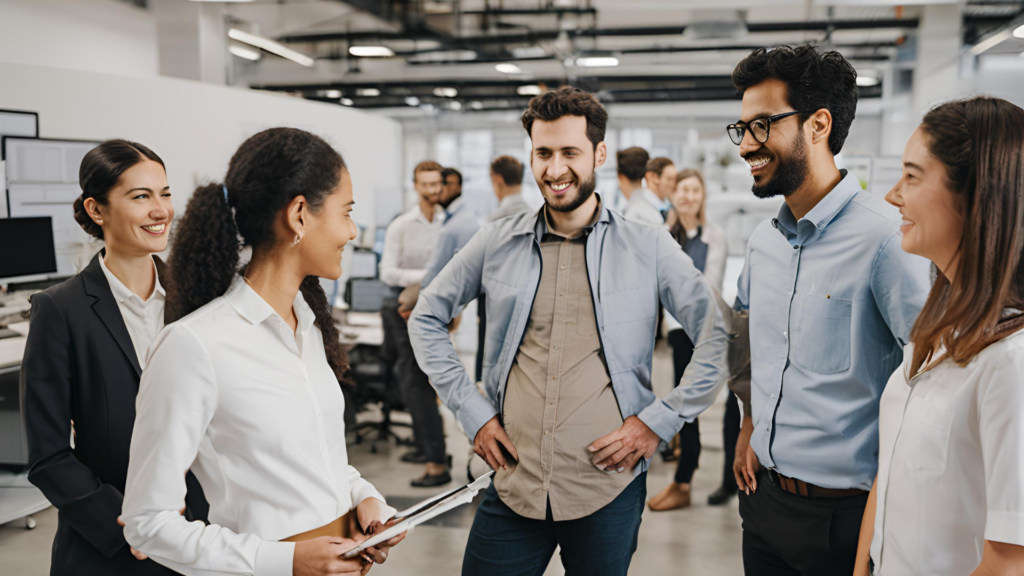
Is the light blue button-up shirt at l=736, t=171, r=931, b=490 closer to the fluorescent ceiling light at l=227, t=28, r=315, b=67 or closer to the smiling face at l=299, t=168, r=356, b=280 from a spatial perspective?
the smiling face at l=299, t=168, r=356, b=280

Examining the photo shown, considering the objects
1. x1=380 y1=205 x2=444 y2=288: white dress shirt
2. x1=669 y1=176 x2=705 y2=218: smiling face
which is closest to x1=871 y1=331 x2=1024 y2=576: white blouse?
Result: x1=669 y1=176 x2=705 y2=218: smiling face

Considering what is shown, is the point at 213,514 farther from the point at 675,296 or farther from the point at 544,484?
the point at 675,296

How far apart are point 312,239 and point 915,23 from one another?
9641 mm

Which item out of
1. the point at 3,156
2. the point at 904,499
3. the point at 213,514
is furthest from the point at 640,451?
the point at 3,156

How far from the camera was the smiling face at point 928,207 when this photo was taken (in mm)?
1263

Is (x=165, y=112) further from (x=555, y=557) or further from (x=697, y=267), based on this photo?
(x=555, y=557)

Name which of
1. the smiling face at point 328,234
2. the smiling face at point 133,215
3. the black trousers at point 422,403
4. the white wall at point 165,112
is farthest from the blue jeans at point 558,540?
the black trousers at point 422,403

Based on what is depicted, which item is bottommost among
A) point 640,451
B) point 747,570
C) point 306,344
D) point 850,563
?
point 747,570

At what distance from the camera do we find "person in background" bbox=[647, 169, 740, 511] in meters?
4.21

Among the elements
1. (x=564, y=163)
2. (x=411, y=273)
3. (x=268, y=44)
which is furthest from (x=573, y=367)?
(x=268, y=44)

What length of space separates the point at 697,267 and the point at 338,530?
10.9 feet

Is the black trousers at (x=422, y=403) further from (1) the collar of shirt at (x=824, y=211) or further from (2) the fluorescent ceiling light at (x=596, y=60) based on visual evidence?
(2) the fluorescent ceiling light at (x=596, y=60)

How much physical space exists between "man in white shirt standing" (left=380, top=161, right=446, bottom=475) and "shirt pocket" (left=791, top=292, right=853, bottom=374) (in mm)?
3262

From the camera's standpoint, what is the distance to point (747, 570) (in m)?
1.84
